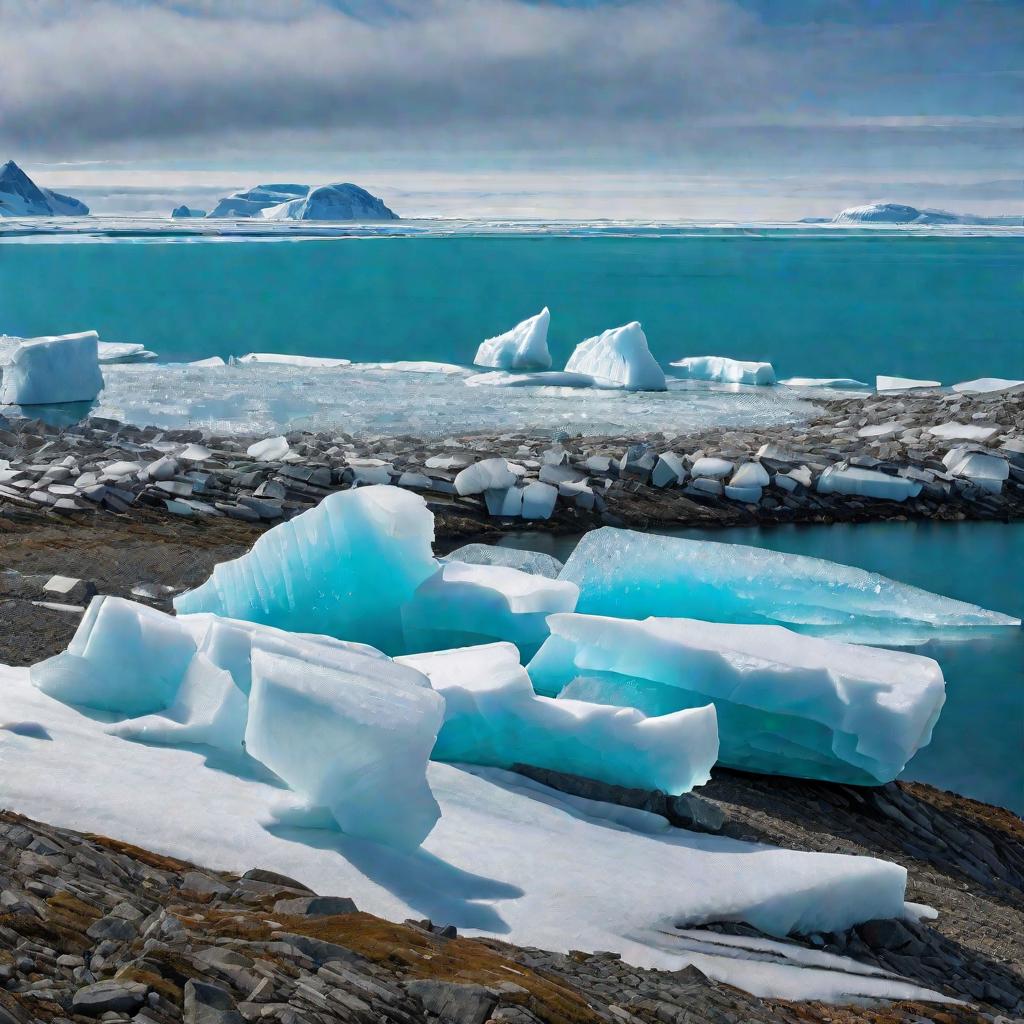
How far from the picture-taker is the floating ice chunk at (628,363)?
16625 millimetres

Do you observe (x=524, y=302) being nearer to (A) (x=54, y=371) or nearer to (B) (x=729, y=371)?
(B) (x=729, y=371)


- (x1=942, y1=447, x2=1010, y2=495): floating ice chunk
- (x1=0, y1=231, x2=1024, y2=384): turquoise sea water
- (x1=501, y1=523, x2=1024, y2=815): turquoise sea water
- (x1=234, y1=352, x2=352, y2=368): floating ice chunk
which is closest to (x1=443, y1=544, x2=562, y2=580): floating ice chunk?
(x1=501, y1=523, x2=1024, y2=815): turquoise sea water

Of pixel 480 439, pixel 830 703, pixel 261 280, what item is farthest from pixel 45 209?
pixel 830 703

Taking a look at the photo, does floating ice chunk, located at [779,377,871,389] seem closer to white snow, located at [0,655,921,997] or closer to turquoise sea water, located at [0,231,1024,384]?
turquoise sea water, located at [0,231,1024,384]

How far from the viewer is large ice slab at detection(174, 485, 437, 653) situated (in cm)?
559

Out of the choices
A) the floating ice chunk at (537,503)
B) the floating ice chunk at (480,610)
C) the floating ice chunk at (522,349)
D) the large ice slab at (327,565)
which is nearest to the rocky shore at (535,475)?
the floating ice chunk at (537,503)

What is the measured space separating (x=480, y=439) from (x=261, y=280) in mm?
28909

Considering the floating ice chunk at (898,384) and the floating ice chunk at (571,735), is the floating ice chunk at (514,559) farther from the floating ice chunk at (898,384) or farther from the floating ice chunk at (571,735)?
the floating ice chunk at (898,384)

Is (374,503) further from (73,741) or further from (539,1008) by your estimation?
(539,1008)

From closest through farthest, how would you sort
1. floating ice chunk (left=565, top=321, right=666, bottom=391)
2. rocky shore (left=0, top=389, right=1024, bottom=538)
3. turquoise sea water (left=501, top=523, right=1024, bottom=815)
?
turquoise sea water (left=501, top=523, right=1024, bottom=815) → rocky shore (left=0, top=389, right=1024, bottom=538) → floating ice chunk (left=565, top=321, right=666, bottom=391)

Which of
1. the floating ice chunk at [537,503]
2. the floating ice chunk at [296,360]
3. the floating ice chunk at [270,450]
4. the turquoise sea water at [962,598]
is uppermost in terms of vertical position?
the floating ice chunk at [296,360]

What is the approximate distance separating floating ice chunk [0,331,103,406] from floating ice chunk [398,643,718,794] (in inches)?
483

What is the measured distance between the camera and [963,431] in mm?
12648

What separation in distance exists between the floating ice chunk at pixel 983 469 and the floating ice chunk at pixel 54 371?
34.7ft
